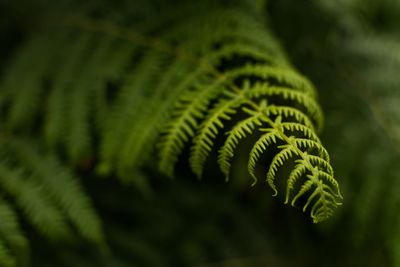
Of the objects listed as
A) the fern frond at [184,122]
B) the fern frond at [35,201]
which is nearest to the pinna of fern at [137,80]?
the fern frond at [184,122]

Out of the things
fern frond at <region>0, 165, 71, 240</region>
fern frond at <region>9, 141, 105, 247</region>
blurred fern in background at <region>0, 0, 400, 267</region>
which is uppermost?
blurred fern in background at <region>0, 0, 400, 267</region>

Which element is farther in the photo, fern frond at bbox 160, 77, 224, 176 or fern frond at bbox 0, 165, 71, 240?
fern frond at bbox 0, 165, 71, 240

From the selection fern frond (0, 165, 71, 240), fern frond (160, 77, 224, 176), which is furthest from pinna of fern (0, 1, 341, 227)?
fern frond (0, 165, 71, 240)

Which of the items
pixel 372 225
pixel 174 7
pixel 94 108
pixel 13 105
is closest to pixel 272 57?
pixel 174 7

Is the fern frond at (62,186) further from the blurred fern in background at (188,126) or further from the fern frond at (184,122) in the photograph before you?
the fern frond at (184,122)

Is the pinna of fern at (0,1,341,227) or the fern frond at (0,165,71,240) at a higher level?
the pinna of fern at (0,1,341,227)

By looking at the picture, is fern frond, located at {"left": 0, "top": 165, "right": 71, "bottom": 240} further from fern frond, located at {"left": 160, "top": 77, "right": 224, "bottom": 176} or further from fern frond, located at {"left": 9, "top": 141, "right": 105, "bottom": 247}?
fern frond, located at {"left": 160, "top": 77, "right": 224, "bottom": 176}

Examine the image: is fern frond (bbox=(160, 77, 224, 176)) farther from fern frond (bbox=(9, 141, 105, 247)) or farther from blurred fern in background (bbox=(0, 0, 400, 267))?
fern frond (bbox=(9, 141, 105, 247))

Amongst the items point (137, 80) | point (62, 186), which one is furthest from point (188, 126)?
point (62, 186)
